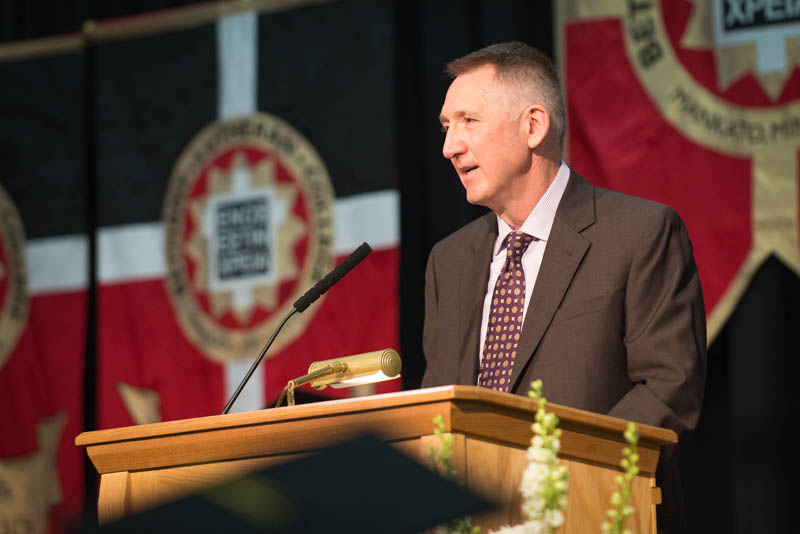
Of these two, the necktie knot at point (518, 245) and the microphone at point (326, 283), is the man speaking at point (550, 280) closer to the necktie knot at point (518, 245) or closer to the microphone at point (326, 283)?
the necktie knot at point (518, 245)

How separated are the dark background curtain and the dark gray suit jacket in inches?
59.3

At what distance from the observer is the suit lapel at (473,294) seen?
7.96 ft

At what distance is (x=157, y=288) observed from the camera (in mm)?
4953

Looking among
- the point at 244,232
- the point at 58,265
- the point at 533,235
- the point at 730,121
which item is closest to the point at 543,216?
the point at 533,235

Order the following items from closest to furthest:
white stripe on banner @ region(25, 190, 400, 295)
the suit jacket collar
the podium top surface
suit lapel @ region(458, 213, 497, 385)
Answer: the podium top surface < the suit jacket collar < suit lapel @ region(458, 213, 497, 385) < white stripe on banner @ region(25, 190, 400, 295)

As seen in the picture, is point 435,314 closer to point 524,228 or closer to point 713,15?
point 524,228

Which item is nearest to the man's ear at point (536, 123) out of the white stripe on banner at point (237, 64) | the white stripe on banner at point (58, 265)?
the white stripe on banner at point (237, 64)

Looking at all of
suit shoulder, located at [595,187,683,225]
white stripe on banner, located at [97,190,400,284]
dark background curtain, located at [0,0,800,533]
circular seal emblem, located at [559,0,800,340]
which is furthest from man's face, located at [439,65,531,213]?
white stripe on banner, located at [97,190,400,284]

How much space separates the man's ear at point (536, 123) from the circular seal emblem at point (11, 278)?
330 centimetres

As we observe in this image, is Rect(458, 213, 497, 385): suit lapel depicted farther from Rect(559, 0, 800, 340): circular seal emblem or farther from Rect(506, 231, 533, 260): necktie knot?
Rect(559, 0, 800, 340): circular seal emblem

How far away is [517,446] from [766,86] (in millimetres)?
2564

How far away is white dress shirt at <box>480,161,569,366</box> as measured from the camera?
248 cm

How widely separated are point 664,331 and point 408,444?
787 millimetres

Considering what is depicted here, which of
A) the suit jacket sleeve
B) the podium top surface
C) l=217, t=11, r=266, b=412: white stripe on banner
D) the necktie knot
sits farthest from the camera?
l=217, t=11, r=266, b=412: white stripe on banner
